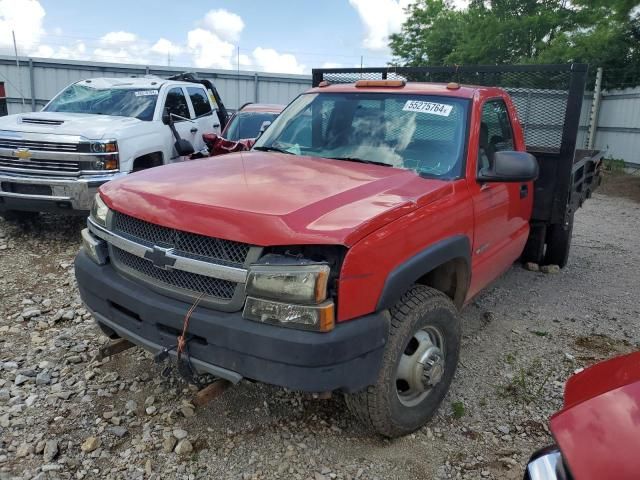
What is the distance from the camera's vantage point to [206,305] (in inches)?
99.6

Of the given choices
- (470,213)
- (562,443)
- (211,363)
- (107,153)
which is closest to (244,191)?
(211,363)

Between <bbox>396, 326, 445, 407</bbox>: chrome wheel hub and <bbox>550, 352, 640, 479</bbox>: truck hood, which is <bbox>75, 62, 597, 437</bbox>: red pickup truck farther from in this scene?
<bbox>550, 352, 640, 479</bbox>: truck hood

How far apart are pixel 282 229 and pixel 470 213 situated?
4.89 feet

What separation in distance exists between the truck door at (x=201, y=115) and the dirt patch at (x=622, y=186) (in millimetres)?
9333

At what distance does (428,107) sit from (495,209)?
0.85 metres

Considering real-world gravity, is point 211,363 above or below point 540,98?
below

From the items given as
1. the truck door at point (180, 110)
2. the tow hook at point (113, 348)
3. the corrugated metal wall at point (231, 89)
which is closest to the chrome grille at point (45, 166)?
the truck door at point (180, 110)

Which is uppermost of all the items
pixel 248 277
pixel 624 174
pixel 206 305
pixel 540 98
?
pixel 540 98

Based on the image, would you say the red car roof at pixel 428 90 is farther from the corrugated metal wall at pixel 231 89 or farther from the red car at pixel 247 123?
the corrugated metal wall at pixel 231 89

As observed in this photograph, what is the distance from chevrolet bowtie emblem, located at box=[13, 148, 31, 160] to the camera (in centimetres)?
604

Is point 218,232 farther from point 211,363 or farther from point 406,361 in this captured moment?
point 406,361

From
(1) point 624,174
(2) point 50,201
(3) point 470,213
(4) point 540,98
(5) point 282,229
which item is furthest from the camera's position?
(1) point 624,174

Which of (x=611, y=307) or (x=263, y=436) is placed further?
(x=611, y=307)

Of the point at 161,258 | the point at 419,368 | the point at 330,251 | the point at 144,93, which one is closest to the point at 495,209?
the point at 419,368
